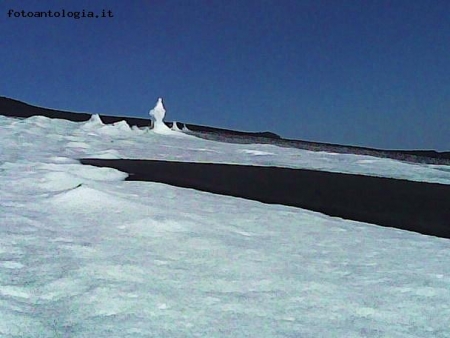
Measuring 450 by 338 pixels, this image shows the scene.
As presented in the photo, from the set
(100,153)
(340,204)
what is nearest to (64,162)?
(100,153)

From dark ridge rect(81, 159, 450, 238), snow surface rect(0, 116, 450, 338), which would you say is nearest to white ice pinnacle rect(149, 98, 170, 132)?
dark ridge rect(81, 159, 450, 238)

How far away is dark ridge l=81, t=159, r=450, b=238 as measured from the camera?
3.34m

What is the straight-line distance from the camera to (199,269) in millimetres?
1949

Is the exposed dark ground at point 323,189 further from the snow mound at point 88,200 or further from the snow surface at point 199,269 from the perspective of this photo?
the snow mound at point 88,200

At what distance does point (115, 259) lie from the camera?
6.57ft

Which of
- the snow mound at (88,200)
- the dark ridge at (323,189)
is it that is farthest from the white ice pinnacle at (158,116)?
the snow mound at (88,200)

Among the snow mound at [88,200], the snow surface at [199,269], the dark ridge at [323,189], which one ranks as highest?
Result: the dark ridge at [323,189]

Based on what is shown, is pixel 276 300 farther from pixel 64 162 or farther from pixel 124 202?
pixel 64 162

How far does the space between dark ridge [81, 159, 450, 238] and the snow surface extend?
→ 329 mm

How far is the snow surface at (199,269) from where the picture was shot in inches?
58.3

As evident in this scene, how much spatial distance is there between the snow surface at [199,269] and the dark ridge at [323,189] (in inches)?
13.0

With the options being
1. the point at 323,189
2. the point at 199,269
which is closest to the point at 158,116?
the point at 323,189

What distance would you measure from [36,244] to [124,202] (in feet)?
2.70

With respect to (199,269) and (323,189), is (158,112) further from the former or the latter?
(199,269)
